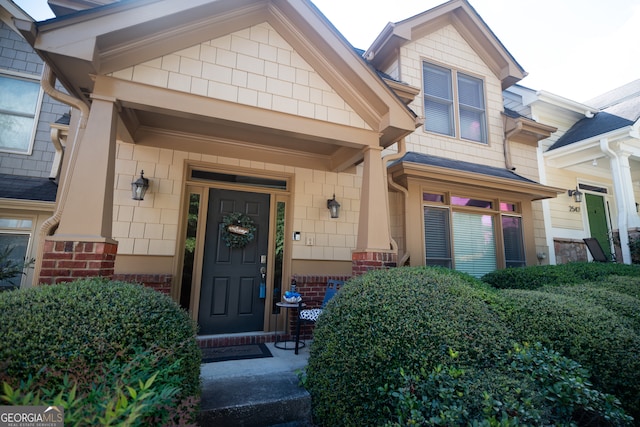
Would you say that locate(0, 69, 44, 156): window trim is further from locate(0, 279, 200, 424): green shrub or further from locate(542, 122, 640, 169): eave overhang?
locate(542, 122, 640, 169): eave overhang

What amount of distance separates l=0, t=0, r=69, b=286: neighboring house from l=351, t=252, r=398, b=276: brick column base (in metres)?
4.92

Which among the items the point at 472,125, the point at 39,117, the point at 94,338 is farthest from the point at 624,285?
the point at 39,117

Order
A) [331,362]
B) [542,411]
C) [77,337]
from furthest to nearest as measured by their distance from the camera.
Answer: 1. [331,362]
2. [77,337]
3. [542,411]

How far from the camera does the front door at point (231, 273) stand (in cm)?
442

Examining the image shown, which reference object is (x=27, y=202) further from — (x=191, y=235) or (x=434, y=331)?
(x=434, y=331)

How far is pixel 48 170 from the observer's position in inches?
222

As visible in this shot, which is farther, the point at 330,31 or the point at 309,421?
the point at 330,31

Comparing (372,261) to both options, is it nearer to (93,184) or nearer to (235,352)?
(235,352)

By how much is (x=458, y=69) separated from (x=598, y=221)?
517 cm

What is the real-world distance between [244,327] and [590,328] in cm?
393

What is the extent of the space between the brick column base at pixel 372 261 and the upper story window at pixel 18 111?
6178 millimetres

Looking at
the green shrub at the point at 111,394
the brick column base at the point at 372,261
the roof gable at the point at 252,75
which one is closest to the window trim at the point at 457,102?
Answer: the roof gable at the point at 252,75

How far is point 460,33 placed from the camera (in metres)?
6.88

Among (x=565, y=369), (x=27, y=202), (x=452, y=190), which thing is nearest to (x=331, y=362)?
(x=565, y=369)
